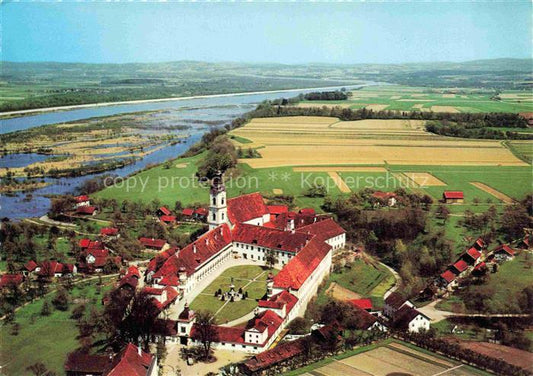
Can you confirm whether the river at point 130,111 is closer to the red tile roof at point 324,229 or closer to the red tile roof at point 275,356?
the red tile roof at point 324,229

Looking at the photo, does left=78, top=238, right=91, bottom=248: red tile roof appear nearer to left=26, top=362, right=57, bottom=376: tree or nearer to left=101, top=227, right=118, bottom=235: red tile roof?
left=101, top=227, right=118, bottom=235: red tile roof

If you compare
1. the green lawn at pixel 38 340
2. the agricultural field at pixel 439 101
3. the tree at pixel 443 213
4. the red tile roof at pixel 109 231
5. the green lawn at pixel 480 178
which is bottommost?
the green lawn at pixel 38 340

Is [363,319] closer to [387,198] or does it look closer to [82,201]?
[387,198]

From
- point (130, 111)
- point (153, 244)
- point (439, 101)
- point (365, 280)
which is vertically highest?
point (439, 101)

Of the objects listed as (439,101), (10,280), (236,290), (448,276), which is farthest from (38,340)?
(439,101)

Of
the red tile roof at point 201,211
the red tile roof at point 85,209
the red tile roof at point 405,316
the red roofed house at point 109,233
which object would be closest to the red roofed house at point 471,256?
the red tile roof at point 405,316

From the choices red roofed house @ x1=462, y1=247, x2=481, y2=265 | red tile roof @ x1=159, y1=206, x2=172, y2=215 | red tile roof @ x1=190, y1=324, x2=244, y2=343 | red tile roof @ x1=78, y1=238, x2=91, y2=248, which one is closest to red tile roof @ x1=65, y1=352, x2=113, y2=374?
red tile roof @ x1=190, y1=324, x2=244, y2=343

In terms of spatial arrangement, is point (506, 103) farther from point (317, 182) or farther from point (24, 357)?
point (24, 357)
